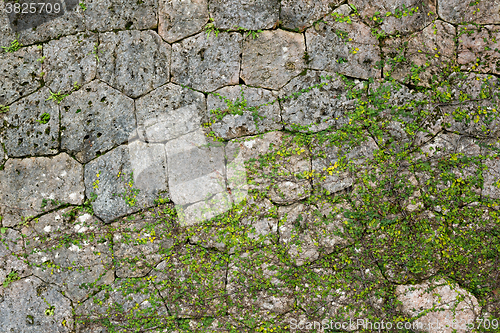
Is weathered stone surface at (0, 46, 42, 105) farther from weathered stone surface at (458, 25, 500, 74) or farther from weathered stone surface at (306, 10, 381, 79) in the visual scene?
weathered stone surface at (458, 25, 500, 74)

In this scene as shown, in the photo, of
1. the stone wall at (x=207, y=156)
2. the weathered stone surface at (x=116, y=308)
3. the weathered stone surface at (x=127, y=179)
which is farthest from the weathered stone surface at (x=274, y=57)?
the weathered stone surface at (x=116, y=308)

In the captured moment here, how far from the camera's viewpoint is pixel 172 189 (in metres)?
2.56

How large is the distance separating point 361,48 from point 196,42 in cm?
134

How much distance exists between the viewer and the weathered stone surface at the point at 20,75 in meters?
2.69

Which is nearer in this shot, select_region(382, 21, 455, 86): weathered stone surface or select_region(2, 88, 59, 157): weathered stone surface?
select_region(382, 21, 455, 86): weathered stone surface

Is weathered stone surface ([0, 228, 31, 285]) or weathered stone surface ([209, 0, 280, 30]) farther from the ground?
weathered stone surface ([209, 0, 280, 30])

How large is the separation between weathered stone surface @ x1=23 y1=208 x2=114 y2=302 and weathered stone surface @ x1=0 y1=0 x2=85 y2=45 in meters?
1.50

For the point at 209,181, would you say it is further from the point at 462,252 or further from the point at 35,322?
the point at 462,252

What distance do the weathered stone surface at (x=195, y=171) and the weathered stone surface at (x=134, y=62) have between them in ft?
1.78

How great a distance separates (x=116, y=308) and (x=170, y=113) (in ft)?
5.33

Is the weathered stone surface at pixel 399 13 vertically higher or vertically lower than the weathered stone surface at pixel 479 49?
higher

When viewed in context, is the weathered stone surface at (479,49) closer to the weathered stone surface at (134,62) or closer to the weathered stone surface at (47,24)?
the weathered stone surface at (134,62)

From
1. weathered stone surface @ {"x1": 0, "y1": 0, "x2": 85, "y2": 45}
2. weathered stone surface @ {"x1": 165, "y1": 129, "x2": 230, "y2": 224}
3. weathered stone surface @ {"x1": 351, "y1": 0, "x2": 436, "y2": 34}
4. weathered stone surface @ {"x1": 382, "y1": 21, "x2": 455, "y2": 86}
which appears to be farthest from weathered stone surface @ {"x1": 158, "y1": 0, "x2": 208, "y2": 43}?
weathered stone surface @ {"x1": 382, "y1": 21, "x2": 455, "y2": 86}

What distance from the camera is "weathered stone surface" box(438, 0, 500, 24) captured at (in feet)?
Answer: 8.27
